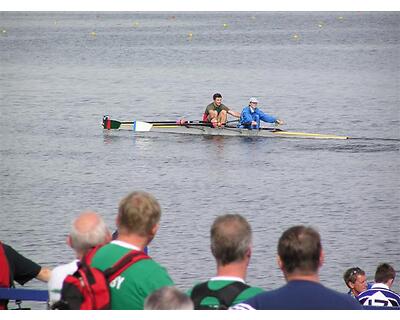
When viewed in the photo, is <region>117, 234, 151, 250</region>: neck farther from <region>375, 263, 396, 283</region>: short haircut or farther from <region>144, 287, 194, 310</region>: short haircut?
<region>375, 263, 396, 283</region>: short haircut

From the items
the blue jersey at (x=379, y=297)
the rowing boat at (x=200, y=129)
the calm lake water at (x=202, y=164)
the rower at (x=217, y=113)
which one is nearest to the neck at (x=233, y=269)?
the blue jersey at (x=379, y=297)

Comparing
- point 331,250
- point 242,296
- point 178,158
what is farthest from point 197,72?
point 242,296

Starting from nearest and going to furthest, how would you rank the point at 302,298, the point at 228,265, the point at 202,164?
1. the point at 302,298
2. the point at 228,265
3. the point at 202,164

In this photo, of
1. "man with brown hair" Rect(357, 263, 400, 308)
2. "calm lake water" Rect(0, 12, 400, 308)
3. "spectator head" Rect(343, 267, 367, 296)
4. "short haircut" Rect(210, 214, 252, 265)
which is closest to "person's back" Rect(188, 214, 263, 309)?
"short haircut" Rect(210, 214, 252, 265)

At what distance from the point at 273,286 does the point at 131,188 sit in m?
12.3

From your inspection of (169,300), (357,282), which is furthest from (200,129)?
(169,300)

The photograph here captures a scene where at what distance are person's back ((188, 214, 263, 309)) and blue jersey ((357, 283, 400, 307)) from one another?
4.24 m

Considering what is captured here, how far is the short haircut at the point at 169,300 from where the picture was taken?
5371 mm

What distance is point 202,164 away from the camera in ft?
115

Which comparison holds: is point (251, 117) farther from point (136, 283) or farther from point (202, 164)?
point (136, 283)

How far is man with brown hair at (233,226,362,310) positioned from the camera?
5.96 meters

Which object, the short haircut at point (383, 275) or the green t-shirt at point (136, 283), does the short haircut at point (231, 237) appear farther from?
the short haircut at point (383, 275)

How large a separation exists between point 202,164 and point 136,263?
2869 cm

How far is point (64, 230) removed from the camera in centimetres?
2397
